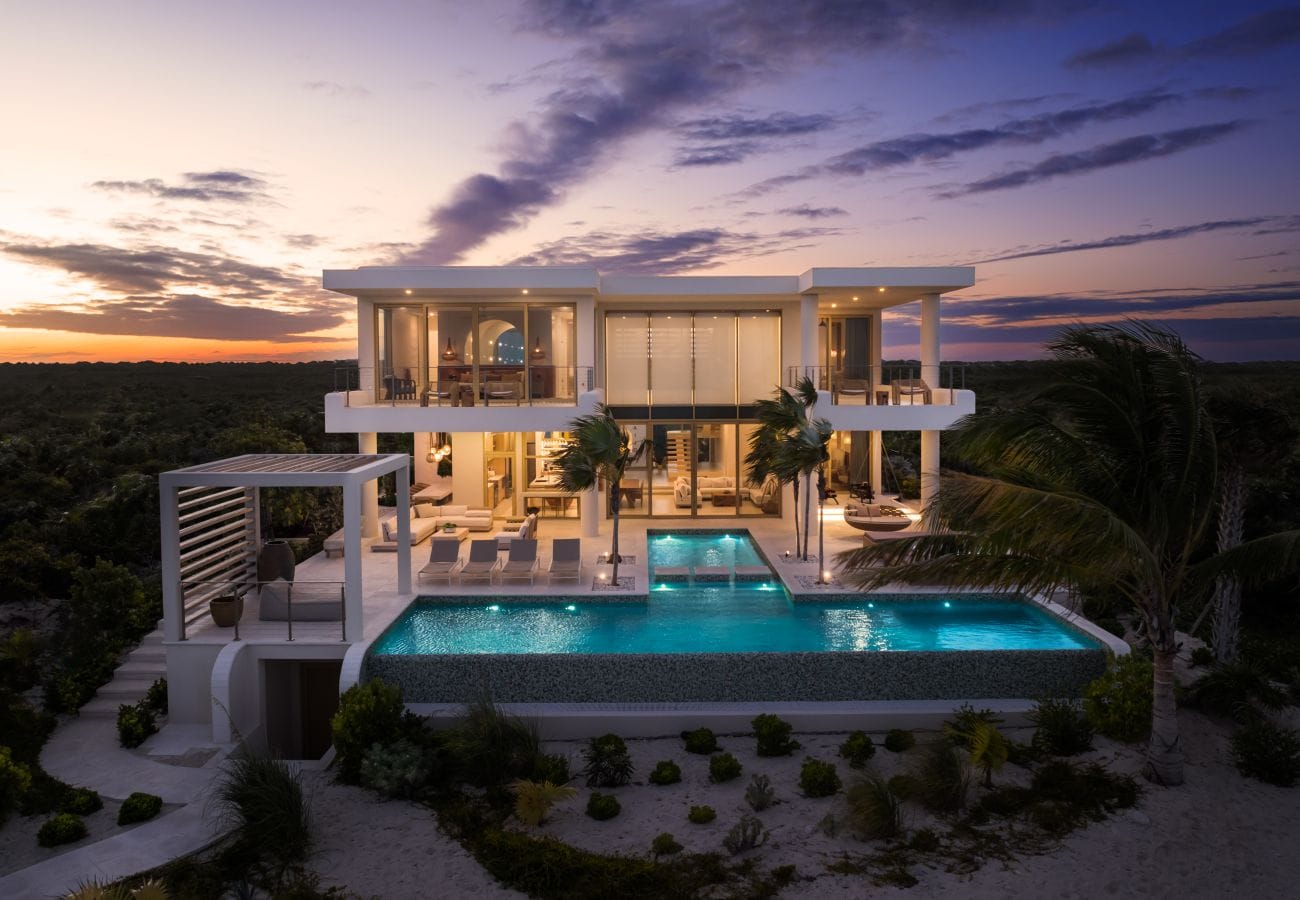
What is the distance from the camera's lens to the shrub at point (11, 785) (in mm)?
8727

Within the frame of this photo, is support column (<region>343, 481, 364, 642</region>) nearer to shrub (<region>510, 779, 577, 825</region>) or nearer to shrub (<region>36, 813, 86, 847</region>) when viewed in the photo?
shrub (<region>36, 813, 86, 847</region>)

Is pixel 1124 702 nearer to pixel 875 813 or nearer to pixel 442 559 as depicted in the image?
pixel 875 813

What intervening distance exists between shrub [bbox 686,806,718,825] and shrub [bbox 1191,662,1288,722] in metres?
6.43

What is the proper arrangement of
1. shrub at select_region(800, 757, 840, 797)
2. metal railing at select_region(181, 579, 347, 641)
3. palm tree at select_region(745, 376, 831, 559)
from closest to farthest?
1. shrub at select_region(800, 757, 840, 797)
2. metal railing at select_region(181, 579, 347, 641)
3. palm tree at select_region(745, 376, 831, 559)

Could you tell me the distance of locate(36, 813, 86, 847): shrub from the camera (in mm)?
8148

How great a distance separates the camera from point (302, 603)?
38.2 feet

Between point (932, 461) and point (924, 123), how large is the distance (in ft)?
26.3

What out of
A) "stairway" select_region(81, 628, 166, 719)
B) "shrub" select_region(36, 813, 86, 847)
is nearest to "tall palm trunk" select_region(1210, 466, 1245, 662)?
"shrub" select_region(36, 813, 86, 847)

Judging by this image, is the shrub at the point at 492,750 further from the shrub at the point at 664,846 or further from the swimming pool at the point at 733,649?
the shrub at the point at 664,846

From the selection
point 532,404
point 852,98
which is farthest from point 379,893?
point 852,98

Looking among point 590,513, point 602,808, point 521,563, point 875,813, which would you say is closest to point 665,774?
point 602,808

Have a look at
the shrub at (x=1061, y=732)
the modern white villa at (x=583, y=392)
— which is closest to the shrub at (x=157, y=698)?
the modern white villa at (x=583, y=392)

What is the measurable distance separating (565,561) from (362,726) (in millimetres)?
5542

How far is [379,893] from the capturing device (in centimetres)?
729
